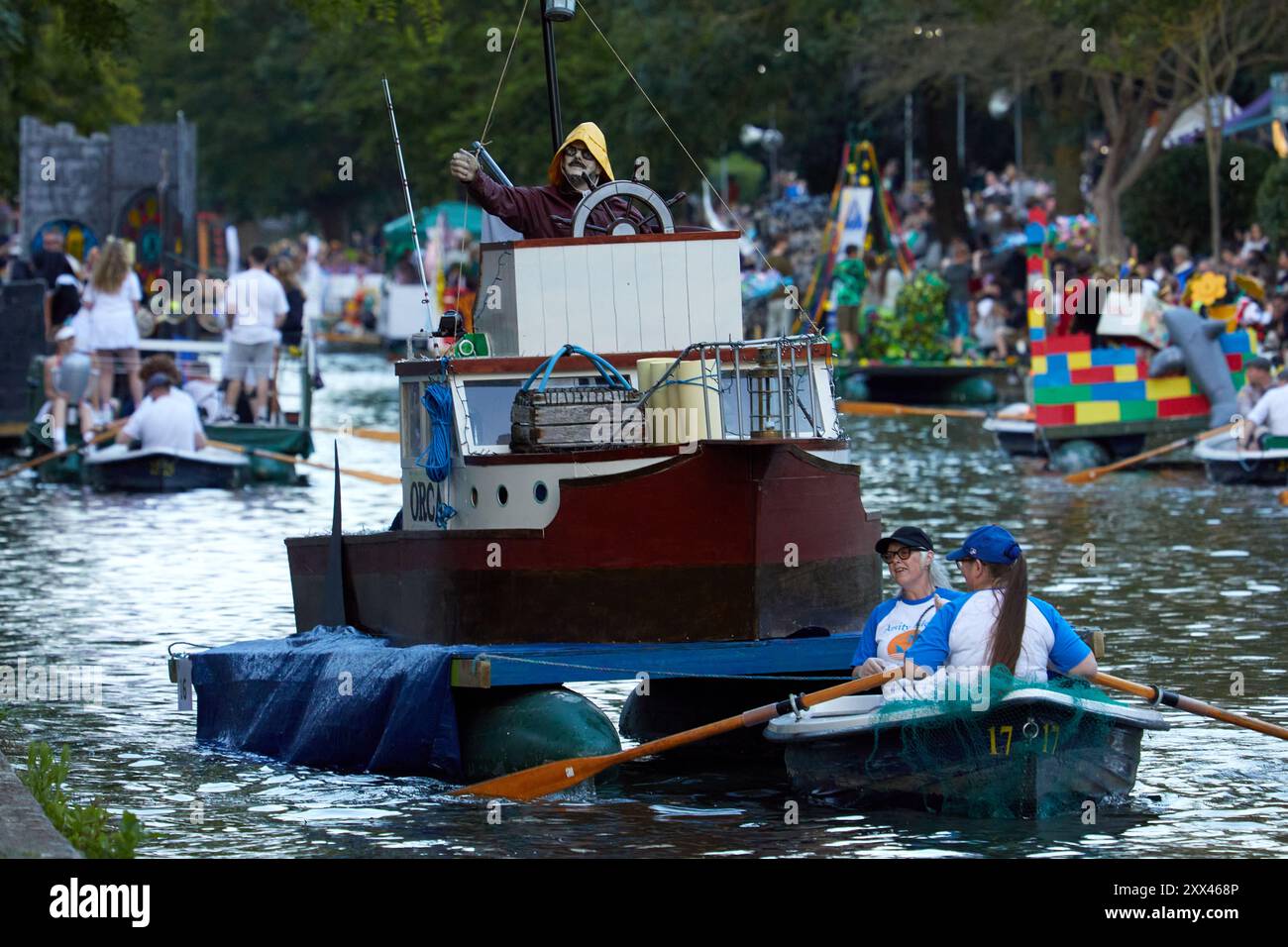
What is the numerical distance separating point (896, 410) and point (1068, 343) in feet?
29.0

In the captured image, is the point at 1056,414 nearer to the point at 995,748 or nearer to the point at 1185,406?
the point at 1185,406

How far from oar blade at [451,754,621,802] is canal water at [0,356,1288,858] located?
111mm

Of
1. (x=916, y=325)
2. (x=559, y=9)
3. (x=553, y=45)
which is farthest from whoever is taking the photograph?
(x=916, y=325)

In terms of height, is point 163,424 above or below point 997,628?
above

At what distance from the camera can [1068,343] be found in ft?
89.4

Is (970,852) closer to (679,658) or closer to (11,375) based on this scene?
(679,658)

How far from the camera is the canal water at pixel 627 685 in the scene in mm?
10797

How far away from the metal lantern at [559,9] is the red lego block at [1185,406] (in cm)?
1459

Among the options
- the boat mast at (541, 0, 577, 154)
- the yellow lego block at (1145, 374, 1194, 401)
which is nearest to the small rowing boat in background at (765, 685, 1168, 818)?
the boat mast at (541, 0, 577, 154)

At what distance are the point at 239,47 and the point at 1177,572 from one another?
6552cm

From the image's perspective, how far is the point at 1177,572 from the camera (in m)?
19.0

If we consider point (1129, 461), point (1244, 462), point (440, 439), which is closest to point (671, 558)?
point (440, 439)

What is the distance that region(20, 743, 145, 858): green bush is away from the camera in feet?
30.6
